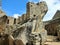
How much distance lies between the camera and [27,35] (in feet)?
24.5

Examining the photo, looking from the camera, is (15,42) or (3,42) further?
(3,42)

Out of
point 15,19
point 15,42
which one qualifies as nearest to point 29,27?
point 15,42

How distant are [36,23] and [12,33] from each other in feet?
4.66

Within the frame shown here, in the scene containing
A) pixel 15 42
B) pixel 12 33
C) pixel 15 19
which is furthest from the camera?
pixel 15 19

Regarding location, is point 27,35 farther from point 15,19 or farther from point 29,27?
point 15,19

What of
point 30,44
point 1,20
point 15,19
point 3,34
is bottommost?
point 30,44

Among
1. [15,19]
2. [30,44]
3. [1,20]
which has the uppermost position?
[15,19]

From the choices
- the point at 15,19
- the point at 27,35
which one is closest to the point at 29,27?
the point at 27,35

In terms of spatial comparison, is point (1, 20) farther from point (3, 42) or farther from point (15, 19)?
point (15, 19)

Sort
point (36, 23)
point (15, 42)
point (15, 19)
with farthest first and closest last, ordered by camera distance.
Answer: point (15, 19), point (36, 23), point (15, 42)

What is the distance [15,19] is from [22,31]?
79.7 ft

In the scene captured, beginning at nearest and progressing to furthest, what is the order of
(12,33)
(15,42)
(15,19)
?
(15,42) < (12,33) < (15,19)

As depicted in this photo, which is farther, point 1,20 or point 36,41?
point 1,20

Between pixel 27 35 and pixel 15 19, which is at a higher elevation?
pixel 15 19
